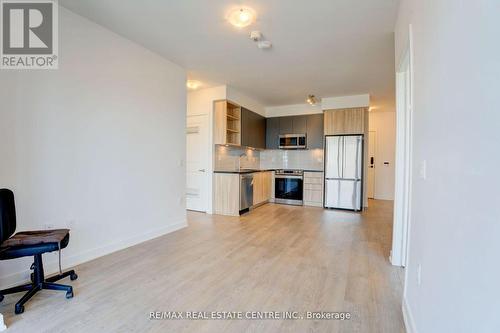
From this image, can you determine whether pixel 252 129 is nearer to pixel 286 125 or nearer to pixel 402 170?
pixel 286 125

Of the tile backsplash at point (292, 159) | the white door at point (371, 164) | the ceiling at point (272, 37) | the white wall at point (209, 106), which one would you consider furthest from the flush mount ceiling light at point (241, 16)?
the white door at point (371, 164)

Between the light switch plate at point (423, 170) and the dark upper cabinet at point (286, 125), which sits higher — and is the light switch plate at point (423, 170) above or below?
below

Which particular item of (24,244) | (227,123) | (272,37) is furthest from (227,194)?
(24,244)

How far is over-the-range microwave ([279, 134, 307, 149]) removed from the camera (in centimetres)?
634

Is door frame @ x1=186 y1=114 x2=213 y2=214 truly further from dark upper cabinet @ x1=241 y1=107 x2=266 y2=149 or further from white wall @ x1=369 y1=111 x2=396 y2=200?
white wall @ x1=369 y1=111 x2=396 y2=200

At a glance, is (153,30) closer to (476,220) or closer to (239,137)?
(239,137)

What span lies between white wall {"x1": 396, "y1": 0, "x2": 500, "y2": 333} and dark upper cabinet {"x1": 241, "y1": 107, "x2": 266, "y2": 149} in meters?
4.19

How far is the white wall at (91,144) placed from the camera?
7.45 feet

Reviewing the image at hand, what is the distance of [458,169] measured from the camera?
0.98 metres

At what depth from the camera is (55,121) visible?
2496 mm

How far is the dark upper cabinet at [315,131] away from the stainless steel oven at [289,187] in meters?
0.80

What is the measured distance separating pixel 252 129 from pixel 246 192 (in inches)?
65.5

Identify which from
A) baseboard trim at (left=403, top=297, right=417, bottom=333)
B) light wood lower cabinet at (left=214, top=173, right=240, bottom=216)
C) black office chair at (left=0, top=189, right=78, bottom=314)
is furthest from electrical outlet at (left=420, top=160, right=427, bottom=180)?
light wood lower cabinet at (left=214, top=173, right=240, bottom=216)

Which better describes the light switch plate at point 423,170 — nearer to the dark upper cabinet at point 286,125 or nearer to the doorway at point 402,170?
the doorway at point 402,170
